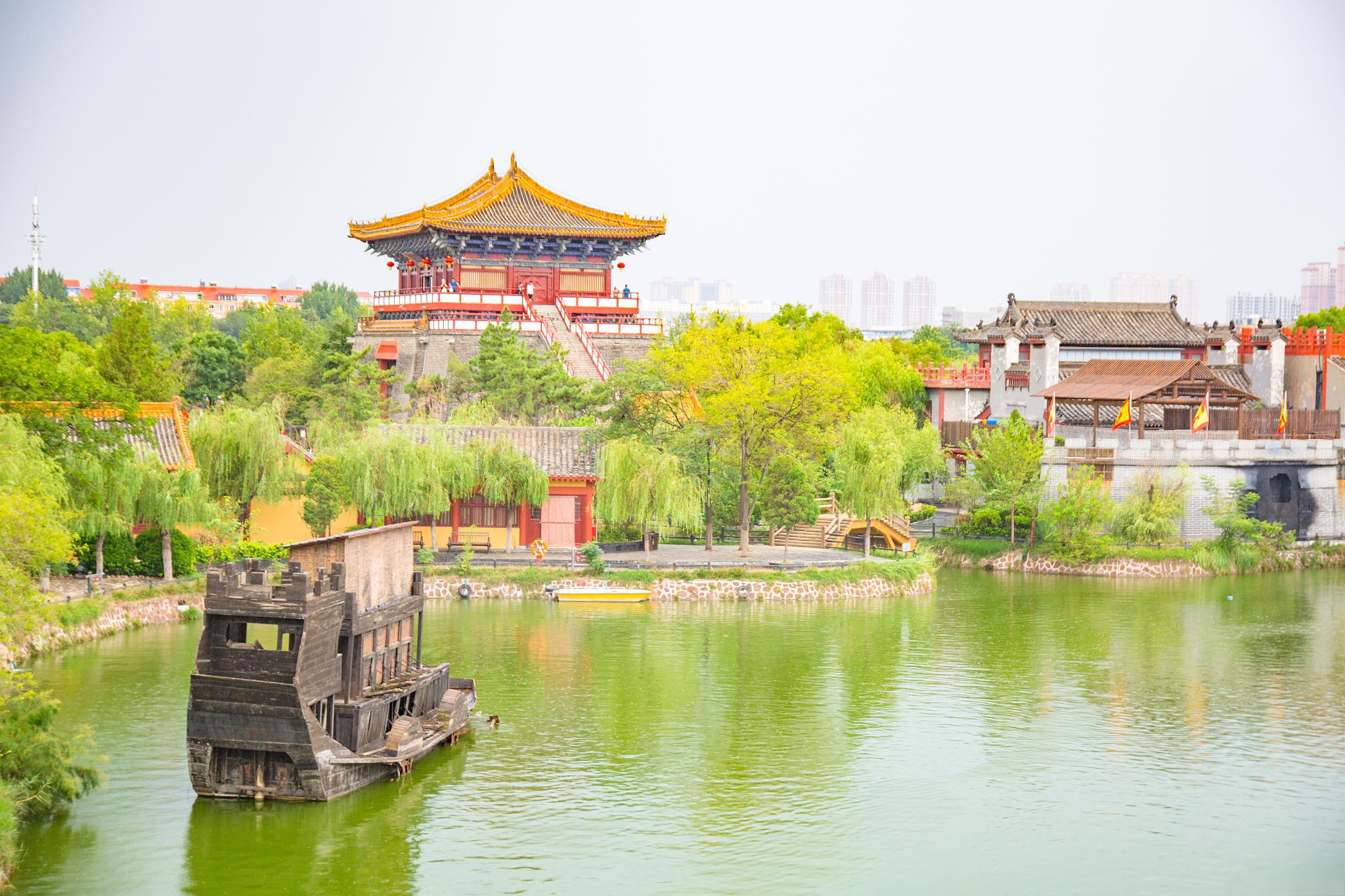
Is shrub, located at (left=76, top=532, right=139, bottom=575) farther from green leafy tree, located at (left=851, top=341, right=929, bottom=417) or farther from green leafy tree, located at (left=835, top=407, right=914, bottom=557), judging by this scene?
green leafy tree, located at (left=851, top=341, right=929, bottom=417)

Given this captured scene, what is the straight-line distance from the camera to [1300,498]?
144 ft

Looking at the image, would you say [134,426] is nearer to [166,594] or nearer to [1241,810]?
[166,594]

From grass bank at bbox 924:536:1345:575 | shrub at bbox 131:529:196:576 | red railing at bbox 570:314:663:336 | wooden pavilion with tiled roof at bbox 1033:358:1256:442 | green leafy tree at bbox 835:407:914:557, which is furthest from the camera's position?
red railing at bbox 570:314:663:336

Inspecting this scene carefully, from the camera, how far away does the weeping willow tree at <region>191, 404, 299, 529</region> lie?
33.9 meters

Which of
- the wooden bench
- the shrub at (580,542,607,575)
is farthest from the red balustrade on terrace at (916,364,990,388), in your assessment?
the wooden bench

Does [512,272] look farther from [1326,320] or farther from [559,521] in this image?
[1326,320]

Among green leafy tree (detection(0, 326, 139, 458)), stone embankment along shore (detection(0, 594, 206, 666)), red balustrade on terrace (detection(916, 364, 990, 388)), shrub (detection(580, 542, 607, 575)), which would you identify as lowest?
stone embankment along shore (detection(0, 594, 206, 666))

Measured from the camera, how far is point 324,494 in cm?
3394

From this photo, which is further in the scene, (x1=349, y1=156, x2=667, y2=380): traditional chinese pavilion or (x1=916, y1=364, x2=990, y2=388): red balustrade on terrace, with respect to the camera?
(x1=916, y1=364, x2=990, y2=388): red balustrade on terrace

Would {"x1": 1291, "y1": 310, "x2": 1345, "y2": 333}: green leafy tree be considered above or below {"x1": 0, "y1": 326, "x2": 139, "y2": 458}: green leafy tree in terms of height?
above

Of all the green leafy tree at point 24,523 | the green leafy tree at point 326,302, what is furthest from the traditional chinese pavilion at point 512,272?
the green leafy tree at point 326,302

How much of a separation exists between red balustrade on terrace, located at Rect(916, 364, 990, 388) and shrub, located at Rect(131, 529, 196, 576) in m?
30.9

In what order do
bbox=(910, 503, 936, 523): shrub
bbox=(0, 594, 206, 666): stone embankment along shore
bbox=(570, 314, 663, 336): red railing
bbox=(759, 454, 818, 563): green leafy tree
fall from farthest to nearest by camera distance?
bbox=(570, 314, 663, 336): red railing
bbox=(910, 503, 936, 523): shrub
bbox=(759, 454, 818, 563): green leafy tree
bbox=(0, 594, 206, 666): stone embankment along shore

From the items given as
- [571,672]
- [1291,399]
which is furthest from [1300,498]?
[571,672]
